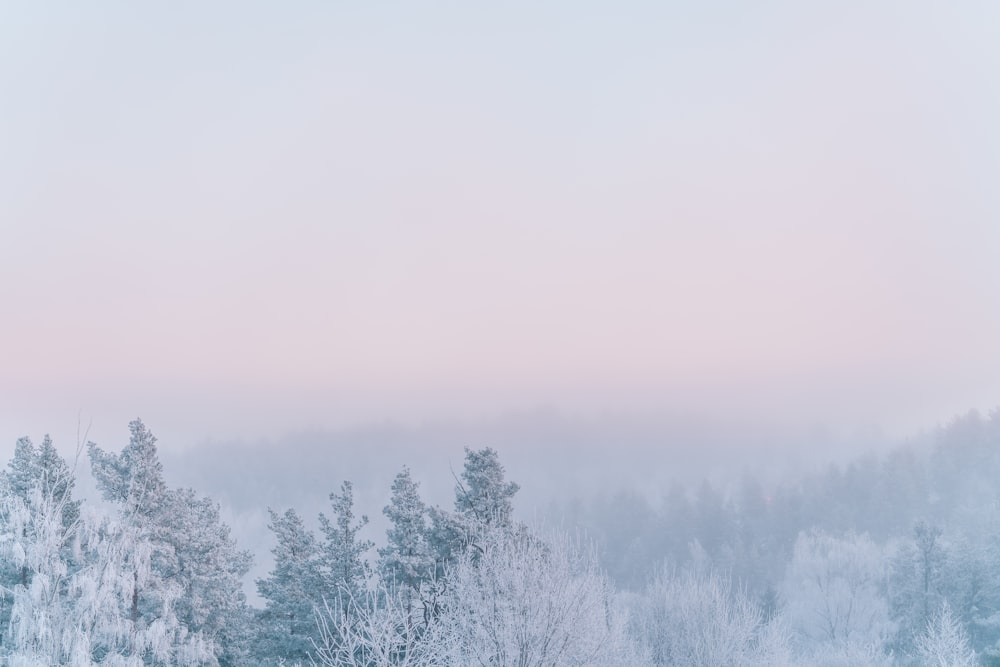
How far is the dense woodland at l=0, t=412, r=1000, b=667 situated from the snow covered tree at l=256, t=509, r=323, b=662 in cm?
Answer: 9

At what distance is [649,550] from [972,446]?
44.9m

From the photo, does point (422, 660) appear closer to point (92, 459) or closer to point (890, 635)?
point (92, 459)

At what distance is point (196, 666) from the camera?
2877cm

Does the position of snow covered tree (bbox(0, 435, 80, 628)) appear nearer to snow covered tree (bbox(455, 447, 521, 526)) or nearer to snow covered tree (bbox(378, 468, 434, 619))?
snow covered tree (bbox(378, 468, 434, 619))

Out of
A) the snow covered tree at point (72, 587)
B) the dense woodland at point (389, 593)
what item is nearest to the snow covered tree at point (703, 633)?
the dense woodland at point (389, 593)

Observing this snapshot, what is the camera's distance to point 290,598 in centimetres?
3225

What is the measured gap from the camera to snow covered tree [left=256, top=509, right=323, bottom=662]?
31.4 m

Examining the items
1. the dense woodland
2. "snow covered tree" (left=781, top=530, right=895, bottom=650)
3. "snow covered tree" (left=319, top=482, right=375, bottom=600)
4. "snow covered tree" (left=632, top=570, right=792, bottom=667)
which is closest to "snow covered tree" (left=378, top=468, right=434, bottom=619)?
the dense woodland

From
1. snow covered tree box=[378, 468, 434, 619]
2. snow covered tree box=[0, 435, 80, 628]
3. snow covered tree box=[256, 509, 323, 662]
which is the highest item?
snow covered tree box=[0, 435, 80, 628]

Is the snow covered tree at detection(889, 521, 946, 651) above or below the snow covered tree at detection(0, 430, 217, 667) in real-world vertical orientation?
below

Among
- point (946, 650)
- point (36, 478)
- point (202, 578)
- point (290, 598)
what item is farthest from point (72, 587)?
point (946, 650)

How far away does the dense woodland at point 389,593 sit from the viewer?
21.3 m

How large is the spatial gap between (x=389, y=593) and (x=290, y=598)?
521 centimetres

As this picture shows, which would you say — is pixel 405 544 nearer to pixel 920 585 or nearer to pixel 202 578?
pixel 202 578
